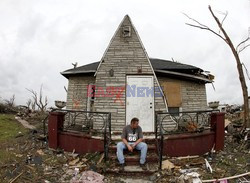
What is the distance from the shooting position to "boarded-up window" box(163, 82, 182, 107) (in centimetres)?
1068

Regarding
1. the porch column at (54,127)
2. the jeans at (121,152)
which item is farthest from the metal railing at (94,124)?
the jeans at (121,152)

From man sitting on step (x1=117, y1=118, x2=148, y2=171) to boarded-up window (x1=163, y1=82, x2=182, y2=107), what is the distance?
170 inches

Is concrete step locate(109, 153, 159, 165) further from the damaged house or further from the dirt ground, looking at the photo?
the damaged house

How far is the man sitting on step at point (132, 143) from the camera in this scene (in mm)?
6371

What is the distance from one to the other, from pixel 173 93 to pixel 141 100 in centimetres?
224

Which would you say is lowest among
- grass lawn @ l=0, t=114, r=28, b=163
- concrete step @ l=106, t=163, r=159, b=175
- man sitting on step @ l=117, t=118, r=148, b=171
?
concrete step @ l=106, t=163, r=159, b=175

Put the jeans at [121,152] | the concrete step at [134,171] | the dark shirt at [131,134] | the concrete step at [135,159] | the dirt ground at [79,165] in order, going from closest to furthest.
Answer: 1. the dirt ground at [79,165]
2. the concrete step at [134,171]
3. the jeans at [121,152]
4. the concrete step at [135,159]
5. the dark shirt at [131,134]

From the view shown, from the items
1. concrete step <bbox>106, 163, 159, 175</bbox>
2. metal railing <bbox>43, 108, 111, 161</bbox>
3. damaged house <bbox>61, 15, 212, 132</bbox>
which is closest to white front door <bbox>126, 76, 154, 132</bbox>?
damaged house <bbox>61, 15, 212, 132</bbox>

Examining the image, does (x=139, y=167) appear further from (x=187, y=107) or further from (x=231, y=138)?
(x=187, y=107)

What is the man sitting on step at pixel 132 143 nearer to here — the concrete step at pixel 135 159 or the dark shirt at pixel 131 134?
the dark shirt at pixel 131 134

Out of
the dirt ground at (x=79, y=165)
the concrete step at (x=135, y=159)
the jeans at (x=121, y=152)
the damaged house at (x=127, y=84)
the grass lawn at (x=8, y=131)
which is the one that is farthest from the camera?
the grass lawn at (x=8, y=131)

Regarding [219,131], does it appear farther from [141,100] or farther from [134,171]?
[134,171]

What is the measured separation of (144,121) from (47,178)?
4.55 metres

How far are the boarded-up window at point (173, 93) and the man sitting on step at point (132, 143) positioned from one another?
14.2ft
